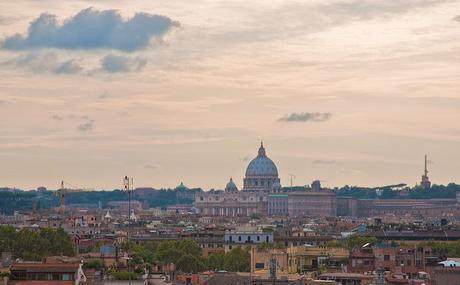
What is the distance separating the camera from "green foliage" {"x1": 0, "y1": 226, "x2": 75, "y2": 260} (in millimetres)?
90750

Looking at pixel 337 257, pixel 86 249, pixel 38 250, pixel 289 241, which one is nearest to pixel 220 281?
pixel 337 257

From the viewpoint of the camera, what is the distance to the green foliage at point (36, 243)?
298 ft

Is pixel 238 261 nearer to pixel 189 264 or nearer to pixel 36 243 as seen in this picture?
pixel 189 264

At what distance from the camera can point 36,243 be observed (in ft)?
313

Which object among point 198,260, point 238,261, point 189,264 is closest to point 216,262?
point 198,260

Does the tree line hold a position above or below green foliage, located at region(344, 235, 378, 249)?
below

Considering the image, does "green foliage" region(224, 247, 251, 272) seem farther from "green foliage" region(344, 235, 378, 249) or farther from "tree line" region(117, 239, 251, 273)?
"green foliage" region(344, 235, 378, 249)

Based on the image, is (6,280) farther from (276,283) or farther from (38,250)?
(38,250)

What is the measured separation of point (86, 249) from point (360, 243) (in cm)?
1390

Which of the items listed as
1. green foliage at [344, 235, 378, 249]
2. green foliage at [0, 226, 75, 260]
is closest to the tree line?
green foliage at [0, 226, 75, 260]

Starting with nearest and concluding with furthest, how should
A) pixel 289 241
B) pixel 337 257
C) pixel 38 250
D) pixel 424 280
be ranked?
pixel 424 280, pixel 337 257, pixel 38 250, pixel 289 241

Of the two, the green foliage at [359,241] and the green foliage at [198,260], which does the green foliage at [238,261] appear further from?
the green foliage at [359,241]

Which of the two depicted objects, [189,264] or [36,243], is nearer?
[36,243]

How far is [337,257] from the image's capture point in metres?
85.8
